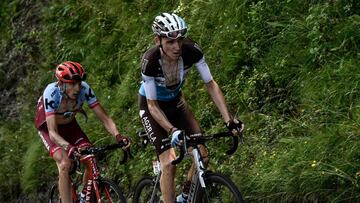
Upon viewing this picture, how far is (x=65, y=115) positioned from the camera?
9570 mm

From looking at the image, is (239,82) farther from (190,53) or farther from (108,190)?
(108,190)

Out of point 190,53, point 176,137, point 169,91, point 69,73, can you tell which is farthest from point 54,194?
point 176,137

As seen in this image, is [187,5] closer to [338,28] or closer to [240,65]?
[240,65]

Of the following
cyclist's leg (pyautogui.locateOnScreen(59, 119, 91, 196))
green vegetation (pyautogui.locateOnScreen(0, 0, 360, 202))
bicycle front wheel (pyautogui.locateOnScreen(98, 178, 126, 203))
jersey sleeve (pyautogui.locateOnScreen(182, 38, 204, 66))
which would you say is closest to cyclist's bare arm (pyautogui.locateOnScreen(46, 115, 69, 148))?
cyclist's leg (pyautogui.locateOnScreen(59, 119, 91, 196))

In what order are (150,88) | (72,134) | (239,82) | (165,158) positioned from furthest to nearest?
(239,82) → (72,134) → (165,158) → (150,88)

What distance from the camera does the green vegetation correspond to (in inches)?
341

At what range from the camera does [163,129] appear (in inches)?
338

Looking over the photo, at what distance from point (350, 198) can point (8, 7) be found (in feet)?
38.9

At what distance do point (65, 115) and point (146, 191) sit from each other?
1320mm

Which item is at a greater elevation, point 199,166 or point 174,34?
point 174,34

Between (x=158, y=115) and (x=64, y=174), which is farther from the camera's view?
(x=64, y=174)

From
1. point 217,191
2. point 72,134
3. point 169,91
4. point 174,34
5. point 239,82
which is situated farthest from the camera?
point 239,82

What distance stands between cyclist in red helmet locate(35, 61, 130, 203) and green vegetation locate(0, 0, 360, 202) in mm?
1532

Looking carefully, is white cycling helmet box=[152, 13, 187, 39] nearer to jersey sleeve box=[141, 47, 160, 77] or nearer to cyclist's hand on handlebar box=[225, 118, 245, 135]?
jersey sleeve box=[141, 47, 160, 77]
